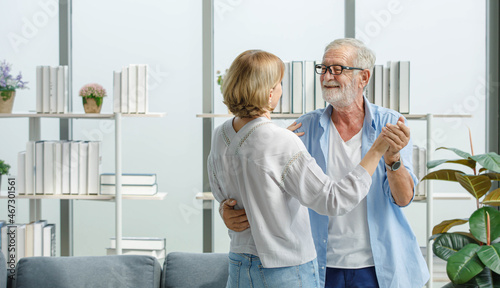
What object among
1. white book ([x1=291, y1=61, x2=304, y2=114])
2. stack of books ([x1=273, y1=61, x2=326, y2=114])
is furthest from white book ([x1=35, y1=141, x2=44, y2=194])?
white book ([x1=291, y1=61, x2=304, y2=114])

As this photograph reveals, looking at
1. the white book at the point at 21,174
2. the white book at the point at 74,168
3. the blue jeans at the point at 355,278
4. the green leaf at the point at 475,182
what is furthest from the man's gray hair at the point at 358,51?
the white book at the point at 21,174

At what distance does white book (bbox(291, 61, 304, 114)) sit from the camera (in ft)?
10.7

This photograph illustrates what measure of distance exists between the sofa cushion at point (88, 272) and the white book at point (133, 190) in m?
0.96

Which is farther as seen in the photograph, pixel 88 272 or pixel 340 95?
pixel 88 272

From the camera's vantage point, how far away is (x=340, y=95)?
184 centimetres

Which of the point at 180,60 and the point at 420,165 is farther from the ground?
the point at 180,60

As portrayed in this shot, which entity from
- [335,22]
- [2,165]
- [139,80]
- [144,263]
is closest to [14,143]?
[2,165]

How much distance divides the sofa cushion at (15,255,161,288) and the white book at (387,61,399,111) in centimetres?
172

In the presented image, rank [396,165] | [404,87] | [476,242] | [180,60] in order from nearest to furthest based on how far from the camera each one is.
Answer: [396,165], [476,242], [404,87], [180,60]

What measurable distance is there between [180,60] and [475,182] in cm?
226

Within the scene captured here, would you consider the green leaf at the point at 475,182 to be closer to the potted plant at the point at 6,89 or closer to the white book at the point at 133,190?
the white book at the point at 133,190

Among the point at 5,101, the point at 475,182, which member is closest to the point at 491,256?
the point at 475,182

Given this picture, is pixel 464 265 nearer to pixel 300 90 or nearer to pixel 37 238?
A: pixel 300 90

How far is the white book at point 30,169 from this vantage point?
3361mm
